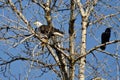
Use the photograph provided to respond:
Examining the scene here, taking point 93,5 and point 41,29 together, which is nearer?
point 41,29

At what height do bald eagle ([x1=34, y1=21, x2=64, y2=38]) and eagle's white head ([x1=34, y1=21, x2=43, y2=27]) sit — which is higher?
eagle's white head ([x1=34, y1=21, x2=43, y2=27])

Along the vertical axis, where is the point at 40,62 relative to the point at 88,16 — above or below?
below

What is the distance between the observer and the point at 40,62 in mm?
8977

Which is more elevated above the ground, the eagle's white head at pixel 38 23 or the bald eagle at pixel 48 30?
the eagle's white head at pixel 38 23

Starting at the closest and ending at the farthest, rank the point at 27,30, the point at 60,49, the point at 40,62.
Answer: the point at 27,30, the point at 60,49, the point at 40,62

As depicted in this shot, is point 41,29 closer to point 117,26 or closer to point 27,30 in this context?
point 27,30

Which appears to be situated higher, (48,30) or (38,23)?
(38,23)

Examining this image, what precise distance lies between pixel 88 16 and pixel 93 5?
306 millimetres

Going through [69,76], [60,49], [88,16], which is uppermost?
[88,16]

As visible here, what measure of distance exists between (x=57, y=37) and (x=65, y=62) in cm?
65

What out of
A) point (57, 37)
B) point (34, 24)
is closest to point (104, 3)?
point (57, 37)

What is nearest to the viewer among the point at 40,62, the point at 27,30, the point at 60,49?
the point at 27,30

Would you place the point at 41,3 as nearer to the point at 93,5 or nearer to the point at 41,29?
the point at 41,29

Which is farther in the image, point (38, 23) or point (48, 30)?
point (38, 23)
